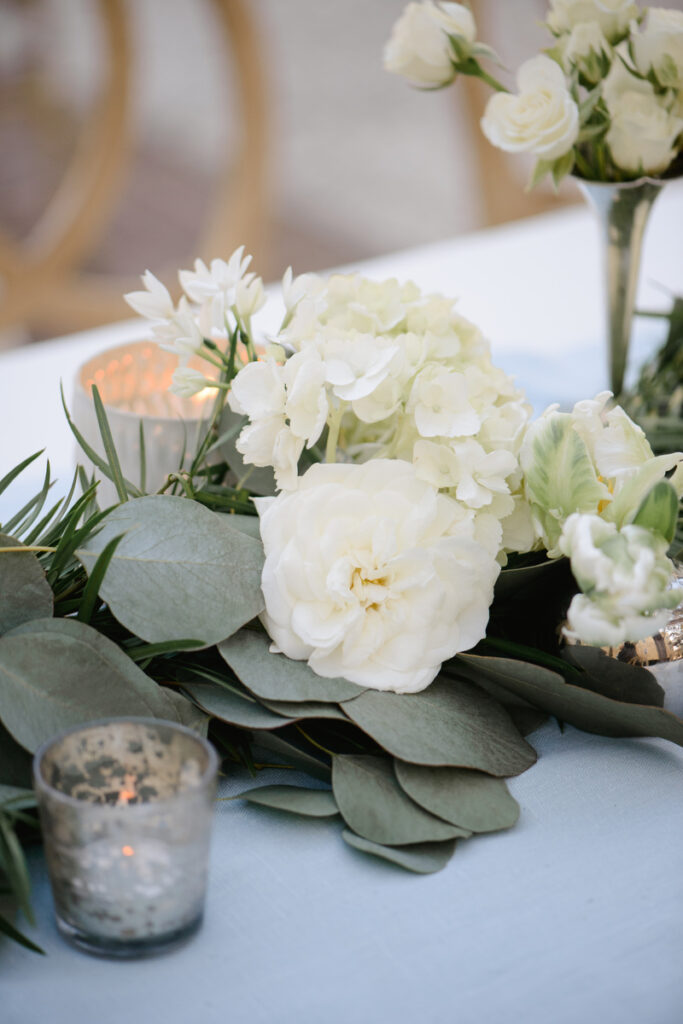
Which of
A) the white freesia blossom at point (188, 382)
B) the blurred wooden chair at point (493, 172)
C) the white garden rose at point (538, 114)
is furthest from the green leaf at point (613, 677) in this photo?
the blurred wooden chair at point (493, 172)

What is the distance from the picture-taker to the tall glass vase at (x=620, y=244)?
74 cm

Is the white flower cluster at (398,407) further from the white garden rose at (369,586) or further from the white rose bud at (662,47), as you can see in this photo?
the white rose bud at (662,47)

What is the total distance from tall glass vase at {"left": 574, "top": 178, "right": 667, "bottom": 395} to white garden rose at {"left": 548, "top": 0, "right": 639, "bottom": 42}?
0.10 meters

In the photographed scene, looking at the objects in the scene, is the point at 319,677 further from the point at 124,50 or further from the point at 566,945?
the point at 124,50

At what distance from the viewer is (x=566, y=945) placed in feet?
1.13

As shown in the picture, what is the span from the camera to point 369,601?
0.40m

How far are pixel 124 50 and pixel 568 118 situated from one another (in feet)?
5.87

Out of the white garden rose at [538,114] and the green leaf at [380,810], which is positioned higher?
the white garden rose at [538,114]

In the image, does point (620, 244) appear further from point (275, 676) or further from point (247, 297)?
point (275, 676)

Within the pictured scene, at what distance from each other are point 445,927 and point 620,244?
23.2 inches

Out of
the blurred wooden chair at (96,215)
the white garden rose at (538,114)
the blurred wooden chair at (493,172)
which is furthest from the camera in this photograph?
the blurred wooden chair at (493,172)

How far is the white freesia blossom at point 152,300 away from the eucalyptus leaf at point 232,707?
18 centimetres

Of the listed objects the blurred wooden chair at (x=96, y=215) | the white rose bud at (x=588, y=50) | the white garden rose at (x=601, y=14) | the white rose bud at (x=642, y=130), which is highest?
the white garden rose at (x=601, y=14)

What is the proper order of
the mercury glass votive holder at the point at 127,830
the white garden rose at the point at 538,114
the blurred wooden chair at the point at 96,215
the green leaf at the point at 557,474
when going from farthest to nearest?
the blurred wooden chair at the point at 96,215, the white garden rose at the point at 538,114, the green leaf at the point at 557,474, the mercury glass votive holder at the point at 127,830
